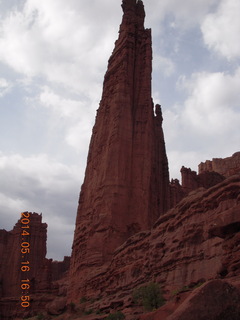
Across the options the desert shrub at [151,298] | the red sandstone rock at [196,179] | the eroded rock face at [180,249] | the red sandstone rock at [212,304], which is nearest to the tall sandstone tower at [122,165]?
the eroded rock face at [180,249]

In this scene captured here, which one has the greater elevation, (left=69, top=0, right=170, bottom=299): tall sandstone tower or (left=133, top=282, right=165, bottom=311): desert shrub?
(left=69, top=0, right=170, bottom=299): tall sandstone tower

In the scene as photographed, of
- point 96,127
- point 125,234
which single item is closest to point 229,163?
point 96,127

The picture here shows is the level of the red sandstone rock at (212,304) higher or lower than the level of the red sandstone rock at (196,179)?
lower

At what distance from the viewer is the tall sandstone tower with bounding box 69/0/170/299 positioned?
89.0 ft

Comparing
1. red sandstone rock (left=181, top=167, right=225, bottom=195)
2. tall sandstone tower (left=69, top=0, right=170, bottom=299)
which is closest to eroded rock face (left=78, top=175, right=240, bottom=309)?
tall sandstone tower (left=69, top=0, right=170, bottom=299)

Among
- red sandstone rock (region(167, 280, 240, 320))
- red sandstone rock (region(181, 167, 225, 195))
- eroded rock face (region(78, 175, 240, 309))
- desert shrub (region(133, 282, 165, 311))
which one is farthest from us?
red sandstone rock (region(181, 167, 225, 195))

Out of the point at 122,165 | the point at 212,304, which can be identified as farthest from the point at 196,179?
the point at 212,304

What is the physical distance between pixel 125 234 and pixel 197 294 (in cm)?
2047

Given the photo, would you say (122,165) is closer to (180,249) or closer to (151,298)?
(180,249)

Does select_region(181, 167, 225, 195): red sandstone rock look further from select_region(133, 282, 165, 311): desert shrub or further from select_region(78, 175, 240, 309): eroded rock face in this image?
select_region(133, 282, 165, 311): desert shrub

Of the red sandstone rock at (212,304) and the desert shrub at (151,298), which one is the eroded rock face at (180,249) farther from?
the red sandstone rock at (212,304)

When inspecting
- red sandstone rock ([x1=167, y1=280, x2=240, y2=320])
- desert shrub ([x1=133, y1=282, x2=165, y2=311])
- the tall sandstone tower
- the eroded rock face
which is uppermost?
the tall sandstone tower

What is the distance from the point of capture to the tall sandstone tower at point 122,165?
27125 mm

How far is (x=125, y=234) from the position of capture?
2692 cm
